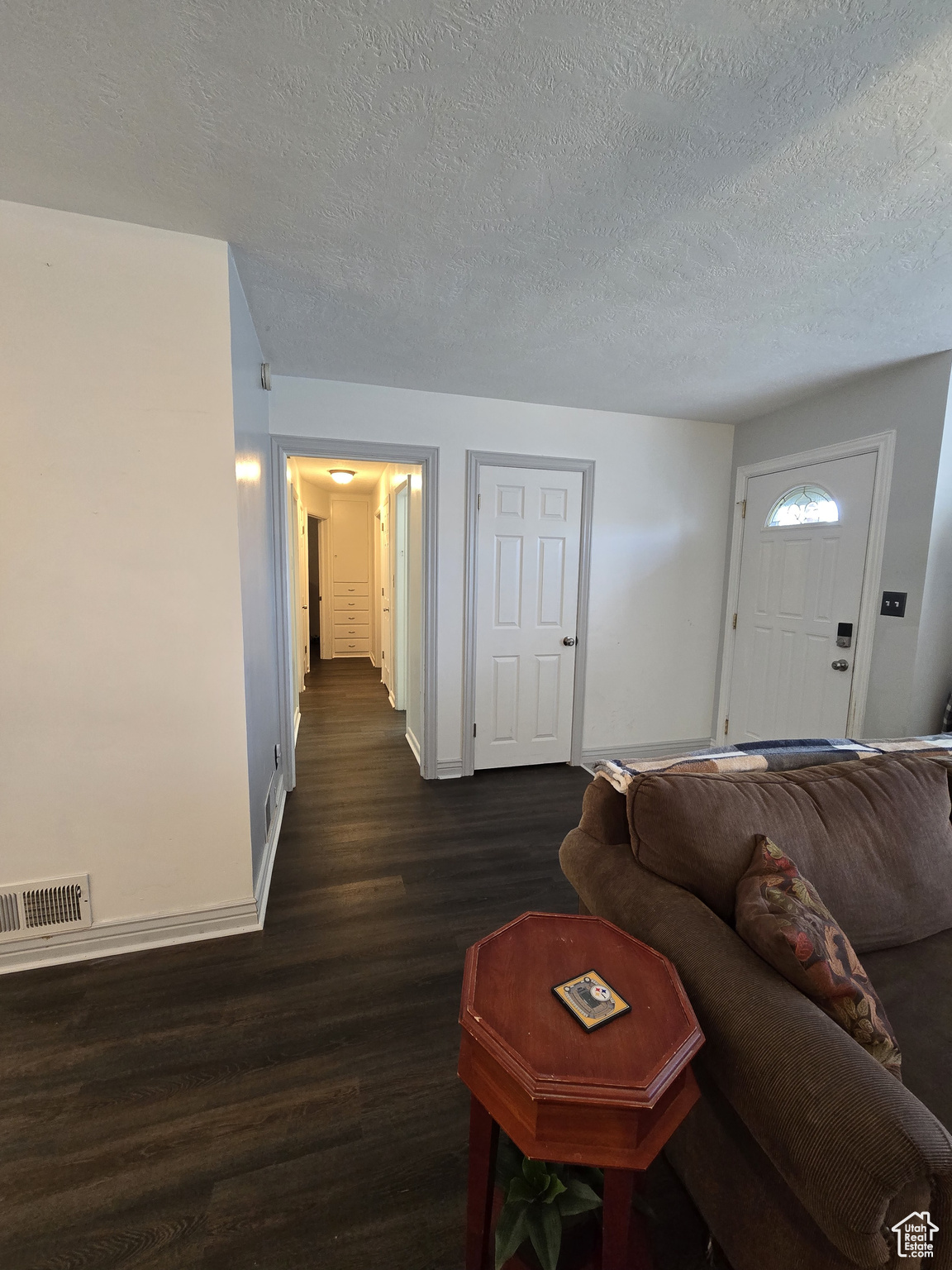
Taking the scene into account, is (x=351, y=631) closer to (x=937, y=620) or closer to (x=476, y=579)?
(x=476, y=579)

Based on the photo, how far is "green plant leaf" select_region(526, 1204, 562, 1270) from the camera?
854 millimetres

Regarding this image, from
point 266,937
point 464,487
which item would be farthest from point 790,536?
point 266,937

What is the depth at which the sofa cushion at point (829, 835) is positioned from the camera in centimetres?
122

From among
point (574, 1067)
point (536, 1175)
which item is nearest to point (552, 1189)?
point (536, 1175)

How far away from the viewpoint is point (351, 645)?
7.59m

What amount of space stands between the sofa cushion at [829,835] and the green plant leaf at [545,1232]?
0.64m

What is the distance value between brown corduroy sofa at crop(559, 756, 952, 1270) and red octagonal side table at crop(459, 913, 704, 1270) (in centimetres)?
11

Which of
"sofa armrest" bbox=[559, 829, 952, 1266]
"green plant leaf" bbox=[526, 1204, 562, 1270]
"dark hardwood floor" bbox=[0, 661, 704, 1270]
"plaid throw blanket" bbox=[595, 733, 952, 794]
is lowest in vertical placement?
"dark hardwood floor" bbox=[0, 661, 704, 1270]

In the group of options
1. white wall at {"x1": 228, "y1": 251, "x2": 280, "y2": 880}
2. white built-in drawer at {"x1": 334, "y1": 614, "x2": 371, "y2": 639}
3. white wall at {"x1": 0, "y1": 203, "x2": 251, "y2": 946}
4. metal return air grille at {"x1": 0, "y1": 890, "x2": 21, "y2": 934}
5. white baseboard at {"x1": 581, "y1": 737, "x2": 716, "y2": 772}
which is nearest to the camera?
white wall at {"x1": 0, "y1": 203, "x2": 251, "y2": 946}

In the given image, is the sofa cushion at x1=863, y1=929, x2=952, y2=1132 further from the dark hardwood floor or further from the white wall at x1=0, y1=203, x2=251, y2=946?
the white wall at x1=0, y1=203, x2=251, y2=946

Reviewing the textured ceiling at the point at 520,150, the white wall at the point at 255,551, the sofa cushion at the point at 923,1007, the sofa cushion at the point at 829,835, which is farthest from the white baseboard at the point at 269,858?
the textured ceiling at the point at 520,150

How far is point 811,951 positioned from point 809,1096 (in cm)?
26

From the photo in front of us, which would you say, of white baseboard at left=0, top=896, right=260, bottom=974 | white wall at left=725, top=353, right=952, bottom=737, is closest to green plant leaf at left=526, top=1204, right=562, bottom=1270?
white baseboard at left=0, top=896, right=260, bottom=974

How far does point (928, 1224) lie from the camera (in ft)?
2.33
